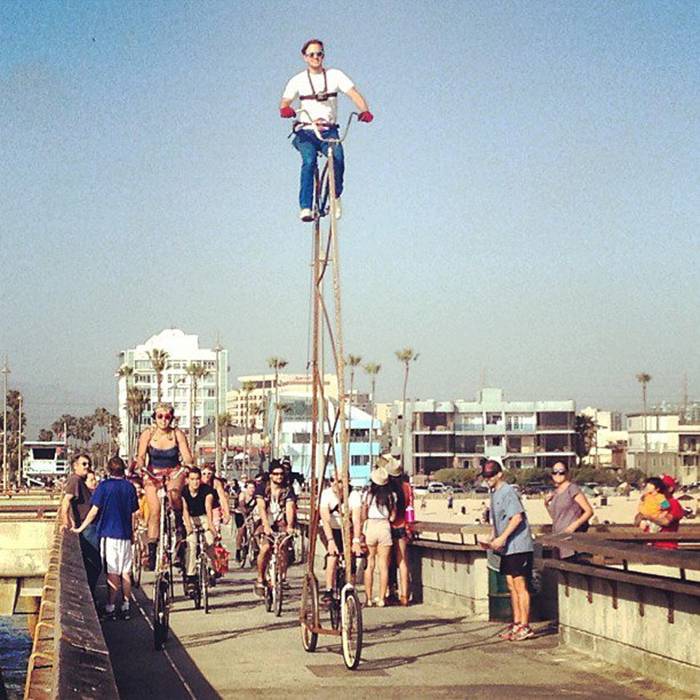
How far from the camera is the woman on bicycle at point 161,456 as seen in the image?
653 inches

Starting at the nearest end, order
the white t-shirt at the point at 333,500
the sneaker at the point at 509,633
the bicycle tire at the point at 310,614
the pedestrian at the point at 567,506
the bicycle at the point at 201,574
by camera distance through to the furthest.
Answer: the bicycle tire at the point at 310,614, the sneaker at the point at 509,633, the pedestrian at the point at 567,506, the bicycle at the point at 201,574, the white t-shirt at the point at 333,500

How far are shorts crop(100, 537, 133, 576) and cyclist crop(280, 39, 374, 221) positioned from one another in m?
5.60

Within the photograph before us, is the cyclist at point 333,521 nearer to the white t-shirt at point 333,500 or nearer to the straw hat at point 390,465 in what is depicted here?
the white t-shirt at point 333,500

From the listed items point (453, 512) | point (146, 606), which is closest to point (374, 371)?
point (453, 512)

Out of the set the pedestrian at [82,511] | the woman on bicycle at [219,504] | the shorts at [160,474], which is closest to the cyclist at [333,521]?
the woman on bicycle at [219,504]

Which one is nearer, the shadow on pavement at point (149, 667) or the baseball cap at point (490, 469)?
the shadow on pavement at point (149, 667)

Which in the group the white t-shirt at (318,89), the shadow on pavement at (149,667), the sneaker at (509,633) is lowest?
the shadow on pavement at (149,667)

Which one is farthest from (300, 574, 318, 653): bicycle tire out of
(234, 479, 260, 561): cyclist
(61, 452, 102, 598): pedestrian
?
(234, 479, 260, 561): cyclist

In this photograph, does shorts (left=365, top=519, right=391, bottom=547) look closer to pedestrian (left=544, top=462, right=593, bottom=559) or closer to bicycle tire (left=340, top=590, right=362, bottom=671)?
pedestrian (left=544, top=462, right=593, bottom=559)

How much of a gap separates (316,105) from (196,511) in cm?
556

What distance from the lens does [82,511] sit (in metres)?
19.5

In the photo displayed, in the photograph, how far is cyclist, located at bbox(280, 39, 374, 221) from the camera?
13.4m

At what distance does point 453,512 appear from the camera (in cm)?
11812

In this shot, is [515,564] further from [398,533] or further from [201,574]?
[201,574]
